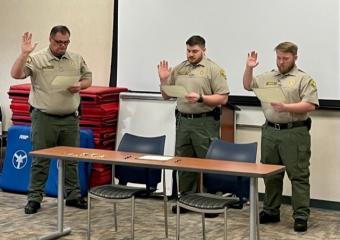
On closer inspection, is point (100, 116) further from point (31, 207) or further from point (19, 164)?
point (31, 207)

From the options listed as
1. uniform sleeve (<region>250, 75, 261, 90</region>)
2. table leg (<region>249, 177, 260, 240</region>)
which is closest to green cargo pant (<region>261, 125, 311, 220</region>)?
uniform sleeve (<region>250, 75, 261, 90</region>)

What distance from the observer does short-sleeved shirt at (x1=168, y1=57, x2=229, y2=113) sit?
17.6 ft

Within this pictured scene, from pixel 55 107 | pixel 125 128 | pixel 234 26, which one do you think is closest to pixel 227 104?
pixel 234 26

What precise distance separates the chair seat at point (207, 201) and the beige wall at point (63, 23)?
2932 mm

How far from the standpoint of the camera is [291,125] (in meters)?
4.98

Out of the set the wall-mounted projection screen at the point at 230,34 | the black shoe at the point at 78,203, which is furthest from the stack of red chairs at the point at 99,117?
the black shoe at the point at 78,203

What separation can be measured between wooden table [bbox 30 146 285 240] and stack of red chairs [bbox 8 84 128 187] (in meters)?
1.52

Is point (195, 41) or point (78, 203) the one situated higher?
point (195, 41)

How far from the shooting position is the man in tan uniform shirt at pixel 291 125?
4887 millimetres

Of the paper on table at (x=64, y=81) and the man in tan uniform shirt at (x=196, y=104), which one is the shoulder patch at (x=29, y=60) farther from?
the man in tan uniform shirt at (x=196, y=104)

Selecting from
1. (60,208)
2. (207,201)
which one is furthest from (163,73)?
(207,201)

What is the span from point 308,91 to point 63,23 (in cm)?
337

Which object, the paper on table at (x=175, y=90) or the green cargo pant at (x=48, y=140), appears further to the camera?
the green cargo pant at (x=48, y=140)

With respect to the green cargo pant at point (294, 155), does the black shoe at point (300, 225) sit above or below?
below
